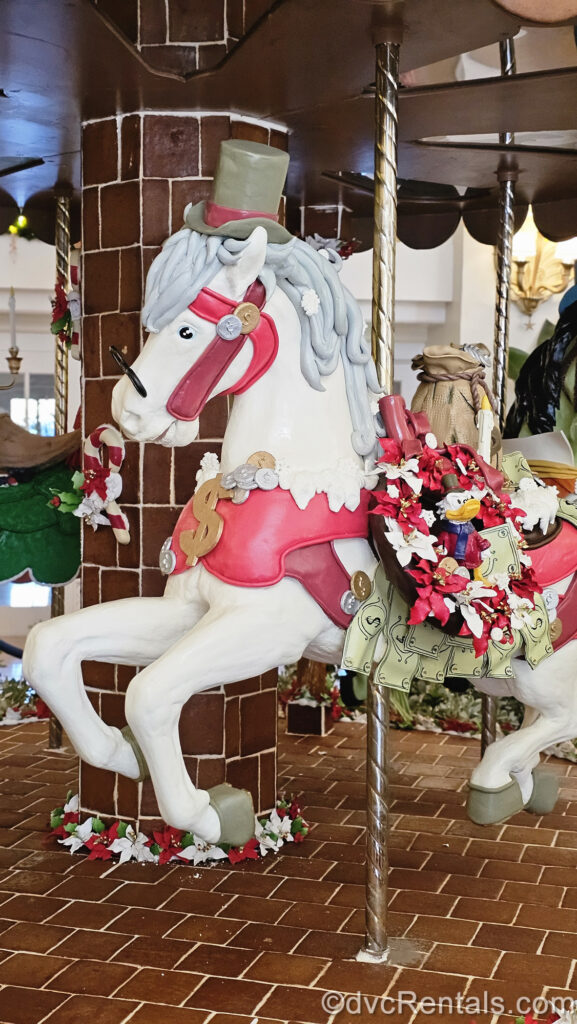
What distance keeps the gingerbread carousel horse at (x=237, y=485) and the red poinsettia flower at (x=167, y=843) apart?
1.44 m

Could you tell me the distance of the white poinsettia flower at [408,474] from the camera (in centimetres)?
299

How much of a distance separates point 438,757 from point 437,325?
4574mm

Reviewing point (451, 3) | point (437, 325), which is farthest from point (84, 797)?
point (437, 325)

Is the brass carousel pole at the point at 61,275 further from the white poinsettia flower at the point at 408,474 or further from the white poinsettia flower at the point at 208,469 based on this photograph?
the white poinsettia flower at the point at 408,474

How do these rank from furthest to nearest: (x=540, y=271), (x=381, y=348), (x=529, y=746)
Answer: (x=540, y=271), (x=381, y=348), (x=529, y=746)

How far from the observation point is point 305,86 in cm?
386

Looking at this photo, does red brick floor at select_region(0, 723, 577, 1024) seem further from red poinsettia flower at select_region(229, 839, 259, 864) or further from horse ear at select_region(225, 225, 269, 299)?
horse ear at select_region(225, 225, 269, 299)

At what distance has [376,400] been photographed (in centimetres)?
325

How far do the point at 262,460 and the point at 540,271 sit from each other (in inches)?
251

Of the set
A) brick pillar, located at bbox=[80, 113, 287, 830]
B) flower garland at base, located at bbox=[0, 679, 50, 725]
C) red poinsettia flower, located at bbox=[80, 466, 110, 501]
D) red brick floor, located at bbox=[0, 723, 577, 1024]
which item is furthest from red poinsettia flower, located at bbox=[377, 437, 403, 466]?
flower garland at base, located at bbox=[0, 679, 50, 725]

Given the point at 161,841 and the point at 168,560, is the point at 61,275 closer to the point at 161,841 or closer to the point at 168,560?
the point at 161,841

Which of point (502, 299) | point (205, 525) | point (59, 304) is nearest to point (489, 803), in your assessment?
point (205, 525)

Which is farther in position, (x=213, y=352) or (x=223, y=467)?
(x=223, y=467)

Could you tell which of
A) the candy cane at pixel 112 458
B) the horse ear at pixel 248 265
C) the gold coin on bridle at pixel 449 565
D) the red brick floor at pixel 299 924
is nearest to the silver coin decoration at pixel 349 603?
the gold coin on bridle at pixel 449 565
